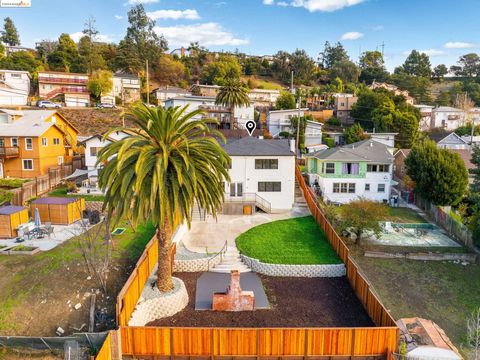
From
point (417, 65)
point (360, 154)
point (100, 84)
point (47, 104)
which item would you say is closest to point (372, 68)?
point (417, 65)

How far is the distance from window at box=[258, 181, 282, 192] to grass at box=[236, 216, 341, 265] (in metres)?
3.78

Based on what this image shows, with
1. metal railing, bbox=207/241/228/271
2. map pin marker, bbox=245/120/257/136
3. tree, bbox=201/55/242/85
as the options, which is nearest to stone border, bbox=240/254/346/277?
metal railing, bbox=207/241/228/271

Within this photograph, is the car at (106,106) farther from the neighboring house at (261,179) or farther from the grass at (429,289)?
the grass at (429,289)

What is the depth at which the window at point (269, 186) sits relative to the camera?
99.6 feet

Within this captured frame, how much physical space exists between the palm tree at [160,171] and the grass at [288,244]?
7.59m

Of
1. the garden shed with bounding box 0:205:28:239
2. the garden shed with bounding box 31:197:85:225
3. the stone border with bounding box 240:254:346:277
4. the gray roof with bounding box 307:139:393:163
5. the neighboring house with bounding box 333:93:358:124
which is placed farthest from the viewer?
the neighboring house with bounding box 333:93:358:124

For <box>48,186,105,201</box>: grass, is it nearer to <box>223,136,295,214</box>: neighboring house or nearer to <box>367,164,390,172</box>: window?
<box>223,136,295,214</box>: neighboring house

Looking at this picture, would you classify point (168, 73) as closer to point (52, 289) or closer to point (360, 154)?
point (360, 154)

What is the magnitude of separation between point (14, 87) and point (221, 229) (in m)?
67.1

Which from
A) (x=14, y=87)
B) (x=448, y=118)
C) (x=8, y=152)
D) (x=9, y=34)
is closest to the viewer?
(x=8, y=152)

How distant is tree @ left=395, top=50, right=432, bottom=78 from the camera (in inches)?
4747

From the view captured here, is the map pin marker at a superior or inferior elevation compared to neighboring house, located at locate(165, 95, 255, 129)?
inferior

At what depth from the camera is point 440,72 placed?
4843 inches

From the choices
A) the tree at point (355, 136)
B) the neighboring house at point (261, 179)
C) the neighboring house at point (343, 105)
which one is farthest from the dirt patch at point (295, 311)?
the neighboring house at point (343, 105)
